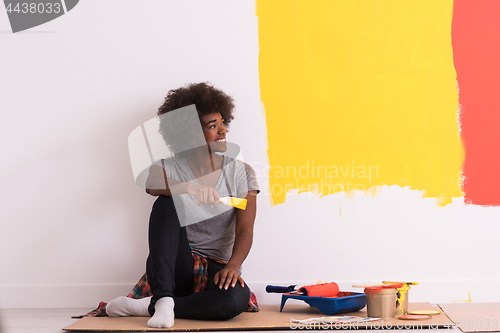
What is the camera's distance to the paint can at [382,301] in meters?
1.17

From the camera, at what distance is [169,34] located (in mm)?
1649

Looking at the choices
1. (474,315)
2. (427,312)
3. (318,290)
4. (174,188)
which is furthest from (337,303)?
(174,188)

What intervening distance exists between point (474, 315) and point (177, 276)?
0.88 meters

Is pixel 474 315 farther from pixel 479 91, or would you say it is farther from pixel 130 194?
pixel 130 194

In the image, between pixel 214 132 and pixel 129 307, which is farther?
Result: pixel 214 132

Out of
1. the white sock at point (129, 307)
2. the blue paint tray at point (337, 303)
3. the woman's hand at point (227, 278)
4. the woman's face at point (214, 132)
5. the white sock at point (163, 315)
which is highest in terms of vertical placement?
the woman's face at point (214, 132)

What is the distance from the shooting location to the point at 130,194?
1.62 metres

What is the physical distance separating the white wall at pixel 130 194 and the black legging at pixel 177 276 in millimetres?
409

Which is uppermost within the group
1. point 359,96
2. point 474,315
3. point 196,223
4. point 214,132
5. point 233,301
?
point 359,96

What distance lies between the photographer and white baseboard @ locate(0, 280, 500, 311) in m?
1.56

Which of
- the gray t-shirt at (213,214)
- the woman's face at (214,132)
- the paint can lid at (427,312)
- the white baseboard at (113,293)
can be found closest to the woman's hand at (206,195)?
the gray t-shirt at (213,214)

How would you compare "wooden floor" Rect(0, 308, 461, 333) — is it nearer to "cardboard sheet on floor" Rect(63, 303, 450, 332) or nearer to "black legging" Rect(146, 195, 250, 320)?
"cardboard sheet on floor" Rect(63, 303, 450, 332)

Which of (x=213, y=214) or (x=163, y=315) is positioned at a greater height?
(x=213, y=214)

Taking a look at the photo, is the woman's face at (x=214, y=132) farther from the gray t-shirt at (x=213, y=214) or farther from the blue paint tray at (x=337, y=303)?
the blue paint tray at (x=337, y=303)
